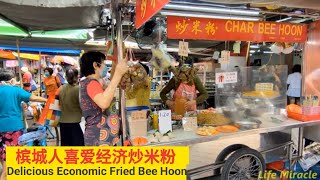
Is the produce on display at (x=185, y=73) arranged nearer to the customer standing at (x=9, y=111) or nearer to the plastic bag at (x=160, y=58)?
the plastic bag at (x=160, y=58)

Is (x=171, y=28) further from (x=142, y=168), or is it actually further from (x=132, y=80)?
(x=142, y=168)

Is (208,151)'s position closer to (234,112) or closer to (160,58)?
(234,112)

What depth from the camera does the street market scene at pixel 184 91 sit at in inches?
85.8

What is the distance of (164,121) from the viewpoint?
248 cm

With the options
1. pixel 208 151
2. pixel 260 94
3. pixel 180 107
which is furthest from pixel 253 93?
pixel 208 151

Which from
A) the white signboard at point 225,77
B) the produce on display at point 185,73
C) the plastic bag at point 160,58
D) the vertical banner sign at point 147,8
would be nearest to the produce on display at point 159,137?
the plastic bag at point 160,58

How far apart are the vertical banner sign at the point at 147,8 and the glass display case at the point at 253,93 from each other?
5.03ft

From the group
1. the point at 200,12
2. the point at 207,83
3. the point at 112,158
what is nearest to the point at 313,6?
the point at 200,12

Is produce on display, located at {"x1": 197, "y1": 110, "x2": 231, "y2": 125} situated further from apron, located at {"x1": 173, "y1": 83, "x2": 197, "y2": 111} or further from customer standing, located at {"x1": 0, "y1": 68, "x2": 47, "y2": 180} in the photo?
customer standing, located at {"x1": 0, "y1": 68, "x2": 47, "y2": 180}

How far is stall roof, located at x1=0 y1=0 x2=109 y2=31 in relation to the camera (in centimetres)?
242

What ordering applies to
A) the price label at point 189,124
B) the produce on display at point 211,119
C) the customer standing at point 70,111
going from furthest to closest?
the customer standing at point 70,111, the produce on display at point 211,119, the price label at point 189,124

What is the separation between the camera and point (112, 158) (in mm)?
1993

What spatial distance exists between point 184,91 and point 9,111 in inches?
91.6

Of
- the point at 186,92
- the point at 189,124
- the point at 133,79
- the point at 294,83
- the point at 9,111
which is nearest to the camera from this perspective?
the point at 133,79
